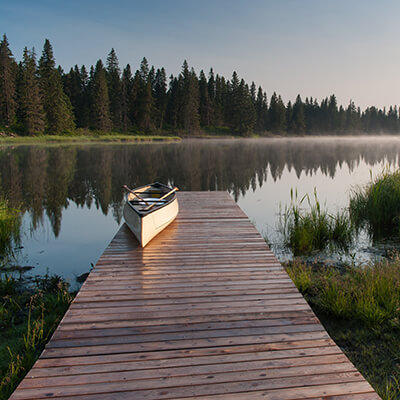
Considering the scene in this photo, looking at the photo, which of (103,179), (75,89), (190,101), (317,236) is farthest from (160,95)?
(317,236)

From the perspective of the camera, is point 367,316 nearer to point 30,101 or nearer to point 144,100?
point 30,101

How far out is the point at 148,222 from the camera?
5.86 metres

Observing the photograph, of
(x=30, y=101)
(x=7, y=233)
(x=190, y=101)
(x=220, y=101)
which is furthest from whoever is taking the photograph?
(x=220, y=101)

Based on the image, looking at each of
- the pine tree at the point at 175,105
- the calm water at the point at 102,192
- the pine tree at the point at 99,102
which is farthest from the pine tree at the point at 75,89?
the calm water at the point at 102,192

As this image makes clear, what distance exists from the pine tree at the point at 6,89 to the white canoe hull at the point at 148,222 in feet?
168

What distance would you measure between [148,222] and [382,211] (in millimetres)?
6666

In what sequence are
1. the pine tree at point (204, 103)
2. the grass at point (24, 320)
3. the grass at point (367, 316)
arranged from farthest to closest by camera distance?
the pine tree at point (204, 103)
the grass at point (367, 316)
the grass at point (24, 320)

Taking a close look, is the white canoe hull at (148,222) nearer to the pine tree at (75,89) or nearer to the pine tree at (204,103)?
the pine tree at (75,89)

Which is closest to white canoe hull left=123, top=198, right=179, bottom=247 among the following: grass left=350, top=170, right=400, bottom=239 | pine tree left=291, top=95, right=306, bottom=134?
grass left=350, top=170, right=400, bottom=239

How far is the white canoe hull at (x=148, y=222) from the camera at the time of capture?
5711 millimetres

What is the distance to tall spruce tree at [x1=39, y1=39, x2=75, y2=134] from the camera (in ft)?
168

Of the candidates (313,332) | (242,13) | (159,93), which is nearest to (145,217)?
(313,332)

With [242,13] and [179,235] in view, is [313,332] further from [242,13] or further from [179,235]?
[242,13]

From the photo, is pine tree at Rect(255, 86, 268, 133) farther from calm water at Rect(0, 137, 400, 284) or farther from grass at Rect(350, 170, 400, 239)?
grass at Rect(350, 170, 400, 239)
